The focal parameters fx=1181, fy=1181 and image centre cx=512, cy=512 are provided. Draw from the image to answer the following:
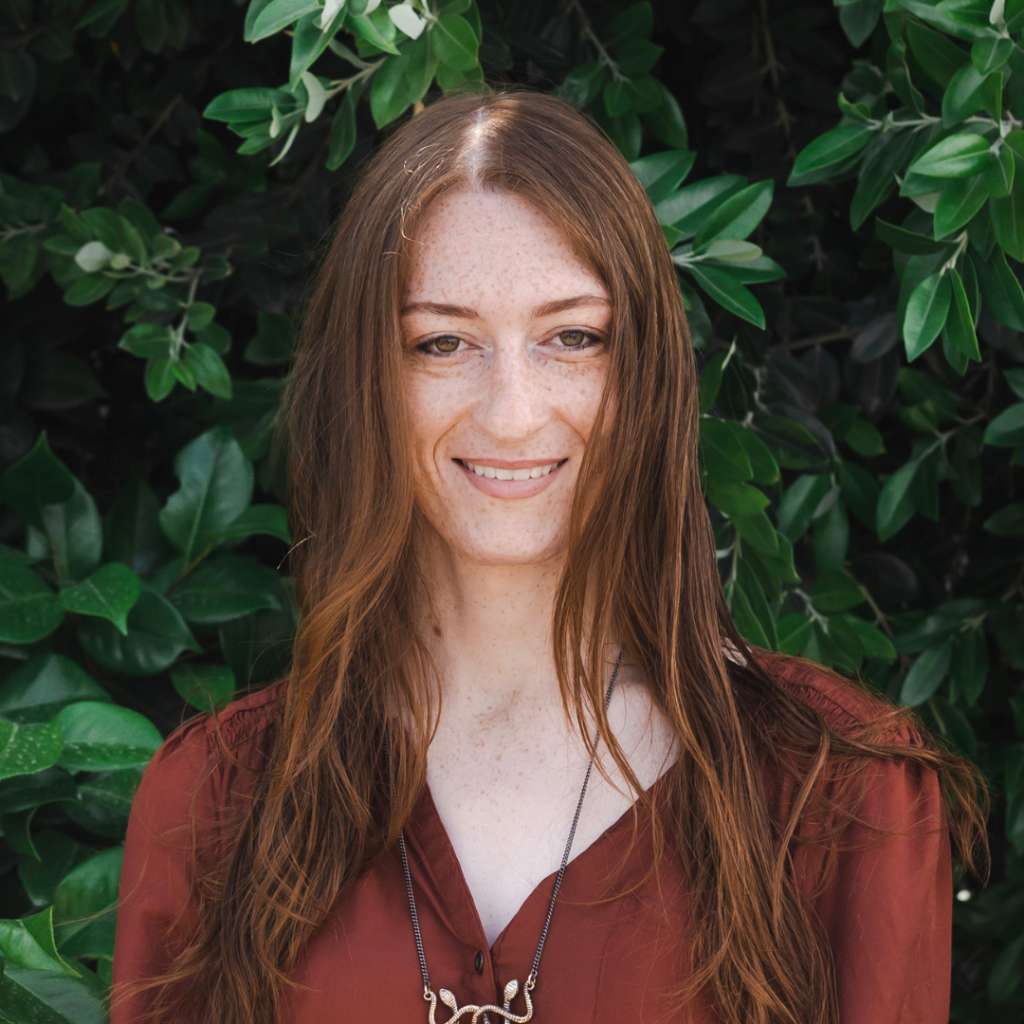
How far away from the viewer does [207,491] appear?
1.55 meters

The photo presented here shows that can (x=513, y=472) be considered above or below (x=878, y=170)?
below

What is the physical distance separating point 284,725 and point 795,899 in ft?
1.70

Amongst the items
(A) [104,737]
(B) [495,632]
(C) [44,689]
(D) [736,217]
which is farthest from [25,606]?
(D) [736,217]

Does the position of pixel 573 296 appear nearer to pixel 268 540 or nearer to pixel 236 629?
pixel 236 629

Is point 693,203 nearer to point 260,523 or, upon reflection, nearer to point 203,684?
point 260,523

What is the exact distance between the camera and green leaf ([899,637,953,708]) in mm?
1553

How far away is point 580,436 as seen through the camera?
1.11m

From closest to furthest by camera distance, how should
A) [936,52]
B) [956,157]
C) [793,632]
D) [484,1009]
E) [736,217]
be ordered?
[484,1009] < [956,157] < [936,52] < [736,217] < [793,632]

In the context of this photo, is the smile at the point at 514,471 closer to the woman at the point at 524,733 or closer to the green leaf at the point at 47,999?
the woman at the point at 524,733

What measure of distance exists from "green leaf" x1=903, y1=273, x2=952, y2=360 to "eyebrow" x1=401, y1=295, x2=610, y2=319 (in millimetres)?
353

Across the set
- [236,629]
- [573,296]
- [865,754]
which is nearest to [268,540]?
[236,629]

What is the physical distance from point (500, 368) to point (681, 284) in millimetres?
469

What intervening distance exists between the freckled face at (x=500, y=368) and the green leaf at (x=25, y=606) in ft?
1.93

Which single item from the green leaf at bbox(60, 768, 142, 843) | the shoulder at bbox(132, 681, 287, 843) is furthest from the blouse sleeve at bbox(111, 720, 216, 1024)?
the green leaf at bbox(60, 768, 142, 843)
